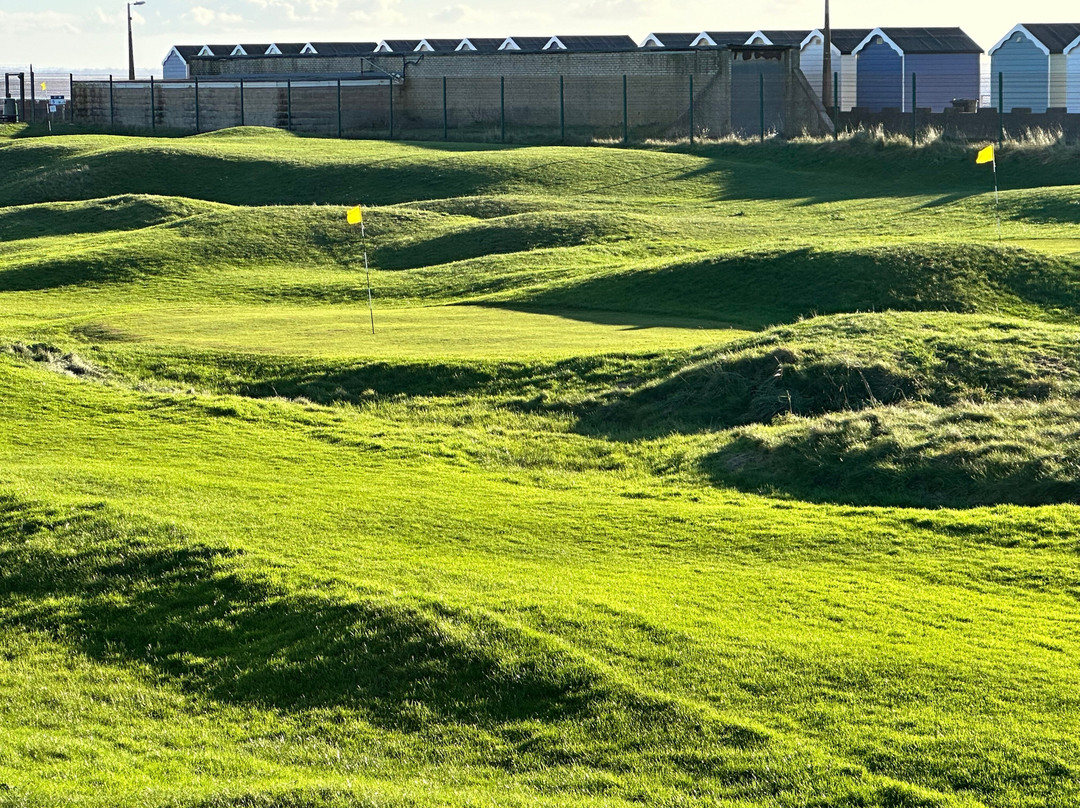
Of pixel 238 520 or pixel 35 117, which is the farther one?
pixel 35 117

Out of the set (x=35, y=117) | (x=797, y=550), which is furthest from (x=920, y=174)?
(x=35, y=117)

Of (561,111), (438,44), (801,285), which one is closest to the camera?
(801,285)

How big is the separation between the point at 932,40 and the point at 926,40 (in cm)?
33

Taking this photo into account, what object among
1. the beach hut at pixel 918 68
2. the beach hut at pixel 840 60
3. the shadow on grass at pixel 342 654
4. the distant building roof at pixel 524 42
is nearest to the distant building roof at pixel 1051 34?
the beach hut at pixel 918 68

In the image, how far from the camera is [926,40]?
230 ft

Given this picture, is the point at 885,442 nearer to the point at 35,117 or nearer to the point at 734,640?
the point at 734,640

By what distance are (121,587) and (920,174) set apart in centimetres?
3904

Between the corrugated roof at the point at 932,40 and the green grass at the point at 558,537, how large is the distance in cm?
4129

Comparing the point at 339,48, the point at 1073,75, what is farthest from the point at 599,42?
the point at 1073,75

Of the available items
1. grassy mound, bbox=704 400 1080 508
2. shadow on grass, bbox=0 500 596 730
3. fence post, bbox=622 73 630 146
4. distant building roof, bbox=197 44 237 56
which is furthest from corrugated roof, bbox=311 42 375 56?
shadow on grass, bbox=0 500 596 730

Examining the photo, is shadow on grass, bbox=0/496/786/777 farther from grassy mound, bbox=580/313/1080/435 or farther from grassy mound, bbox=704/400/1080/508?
grassy mound, bbox=580/313/1080/435

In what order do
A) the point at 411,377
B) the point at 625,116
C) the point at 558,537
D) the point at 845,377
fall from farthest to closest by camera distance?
the point at 625,116
the point at 411,377
the point at 845,377
the point at 558,537

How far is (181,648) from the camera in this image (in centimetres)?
1033

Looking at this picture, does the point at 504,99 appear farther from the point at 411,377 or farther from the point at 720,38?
the point at 411,377
